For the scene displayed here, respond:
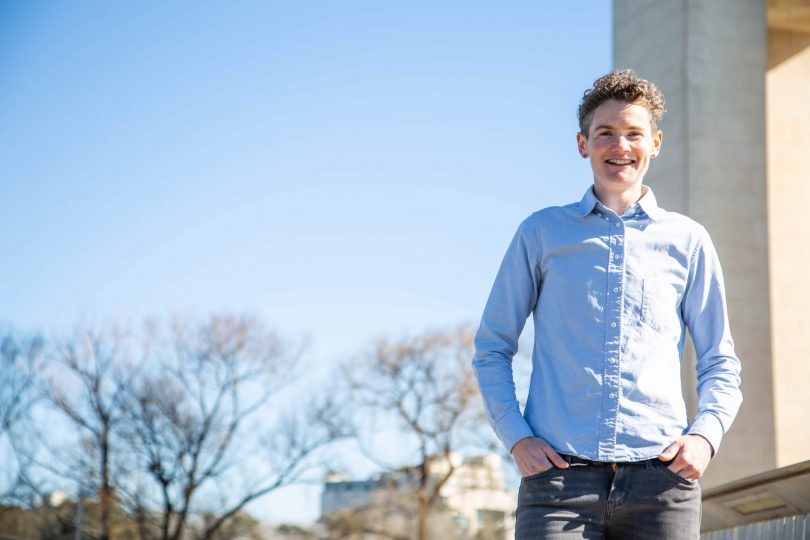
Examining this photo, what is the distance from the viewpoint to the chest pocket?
2.27 meters

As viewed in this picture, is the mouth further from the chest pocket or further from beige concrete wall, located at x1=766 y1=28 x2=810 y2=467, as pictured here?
beige concrete wall, located at x1=766 y1=28 x2=810 y2=467

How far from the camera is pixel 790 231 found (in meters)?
15.1

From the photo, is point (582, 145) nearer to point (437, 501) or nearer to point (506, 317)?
point (506, 317)

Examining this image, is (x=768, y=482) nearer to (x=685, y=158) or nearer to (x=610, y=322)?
(x=610, y=322)

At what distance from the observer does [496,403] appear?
2.24 m

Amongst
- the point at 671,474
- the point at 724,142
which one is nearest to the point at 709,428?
the point at 671,474

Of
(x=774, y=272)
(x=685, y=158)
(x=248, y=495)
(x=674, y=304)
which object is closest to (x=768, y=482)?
(x=674, y=304)

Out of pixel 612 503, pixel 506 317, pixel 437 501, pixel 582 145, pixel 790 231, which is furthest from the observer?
pixel 437 501

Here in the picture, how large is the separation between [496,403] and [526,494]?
193 mm

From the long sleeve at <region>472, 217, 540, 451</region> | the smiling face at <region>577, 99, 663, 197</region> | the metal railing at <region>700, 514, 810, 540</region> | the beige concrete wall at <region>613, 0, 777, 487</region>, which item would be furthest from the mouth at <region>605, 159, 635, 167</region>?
the beige concrete wall at <region>613, 0, 777, 487</region>

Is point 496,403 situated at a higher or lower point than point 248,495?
lower

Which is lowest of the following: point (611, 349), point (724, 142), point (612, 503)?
point (612, 503)

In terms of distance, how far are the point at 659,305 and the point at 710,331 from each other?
0.49 feet

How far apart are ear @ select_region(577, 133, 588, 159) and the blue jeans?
724 millimetres
